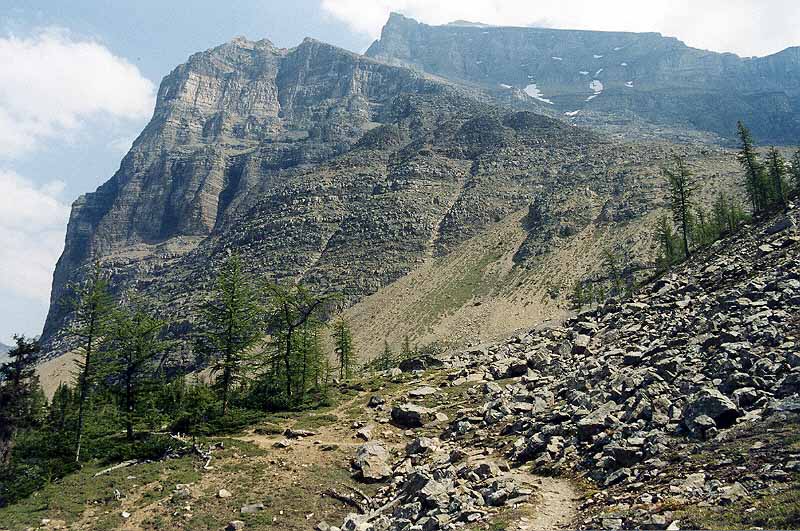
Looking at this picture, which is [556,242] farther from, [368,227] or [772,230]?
[772,230]

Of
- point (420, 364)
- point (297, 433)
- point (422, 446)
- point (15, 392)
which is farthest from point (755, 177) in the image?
point (15, 392)

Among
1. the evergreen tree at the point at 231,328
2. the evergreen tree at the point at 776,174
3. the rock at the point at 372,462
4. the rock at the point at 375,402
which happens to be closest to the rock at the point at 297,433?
the rock at the point at 372,462

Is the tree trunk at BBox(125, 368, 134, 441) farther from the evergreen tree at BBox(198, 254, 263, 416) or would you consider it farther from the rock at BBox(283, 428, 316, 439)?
the rock at BBox(283, 428, 316, 439)

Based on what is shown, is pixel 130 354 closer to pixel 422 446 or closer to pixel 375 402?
pixel 375 402

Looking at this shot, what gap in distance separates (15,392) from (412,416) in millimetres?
29441

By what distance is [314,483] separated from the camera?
21922 mm

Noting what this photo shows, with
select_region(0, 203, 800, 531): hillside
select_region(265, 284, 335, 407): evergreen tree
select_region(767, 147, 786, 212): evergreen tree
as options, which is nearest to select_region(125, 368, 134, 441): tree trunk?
select_region(0, 203, 800, 531): hillside

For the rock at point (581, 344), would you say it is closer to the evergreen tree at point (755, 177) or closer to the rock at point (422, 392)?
the rock at point (422, 392)

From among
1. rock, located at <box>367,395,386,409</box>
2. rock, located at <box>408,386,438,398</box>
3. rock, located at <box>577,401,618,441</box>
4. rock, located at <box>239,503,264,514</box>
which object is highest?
rock, located at <box>577,401,618,441</box>

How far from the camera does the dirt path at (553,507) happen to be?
12734 mm

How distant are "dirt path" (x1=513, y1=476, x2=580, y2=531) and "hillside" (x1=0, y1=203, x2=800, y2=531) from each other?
0.06 meters

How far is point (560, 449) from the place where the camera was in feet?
57.5

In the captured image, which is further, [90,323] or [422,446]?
[90,323]

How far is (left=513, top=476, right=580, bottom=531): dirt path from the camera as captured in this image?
1273 centimetres
